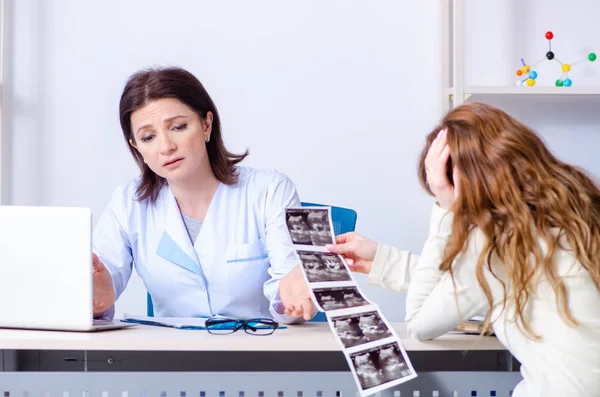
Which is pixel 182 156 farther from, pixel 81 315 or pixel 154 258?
pixel 81 315

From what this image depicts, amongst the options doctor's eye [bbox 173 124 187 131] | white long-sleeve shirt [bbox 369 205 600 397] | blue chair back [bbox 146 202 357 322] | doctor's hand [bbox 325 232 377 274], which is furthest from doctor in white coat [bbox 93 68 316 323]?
white long-sleeve shirt [bbox 369 205 600 397]

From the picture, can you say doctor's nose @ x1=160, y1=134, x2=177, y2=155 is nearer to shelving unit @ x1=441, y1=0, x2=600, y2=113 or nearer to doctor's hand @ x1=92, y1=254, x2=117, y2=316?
doctor's hand @ x1=92, y1=254, x2=117, y2=316

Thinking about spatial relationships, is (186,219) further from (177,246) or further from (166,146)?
(166,146)

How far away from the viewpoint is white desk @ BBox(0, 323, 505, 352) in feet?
4.35

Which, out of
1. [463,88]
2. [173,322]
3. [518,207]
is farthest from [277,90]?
[518,207]

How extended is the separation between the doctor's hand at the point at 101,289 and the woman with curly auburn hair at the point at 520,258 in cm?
77

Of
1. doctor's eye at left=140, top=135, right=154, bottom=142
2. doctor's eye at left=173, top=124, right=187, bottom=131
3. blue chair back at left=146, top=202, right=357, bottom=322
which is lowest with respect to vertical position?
blue chair back at left=146, top=202, right=357, bottom=322

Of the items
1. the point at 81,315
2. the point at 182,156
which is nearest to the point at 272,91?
the point at 182,156

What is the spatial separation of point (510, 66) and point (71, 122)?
5.71 ft

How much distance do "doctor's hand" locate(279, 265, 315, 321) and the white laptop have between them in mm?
392

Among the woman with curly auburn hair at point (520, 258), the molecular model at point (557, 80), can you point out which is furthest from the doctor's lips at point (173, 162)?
the molecular model at point (557, 80)

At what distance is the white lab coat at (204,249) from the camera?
2.04 metres

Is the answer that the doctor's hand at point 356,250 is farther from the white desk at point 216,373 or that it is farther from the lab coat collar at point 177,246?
the lab coat collar at point 177,246

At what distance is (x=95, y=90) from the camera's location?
3.08 meters
